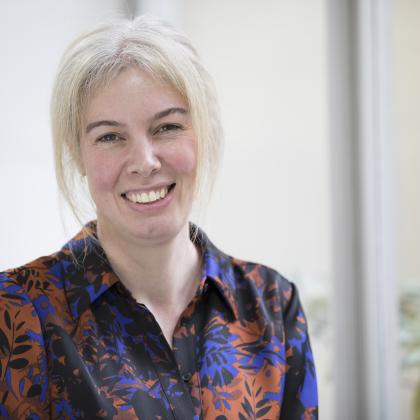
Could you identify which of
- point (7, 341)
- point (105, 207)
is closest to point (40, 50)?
point (105, 207)

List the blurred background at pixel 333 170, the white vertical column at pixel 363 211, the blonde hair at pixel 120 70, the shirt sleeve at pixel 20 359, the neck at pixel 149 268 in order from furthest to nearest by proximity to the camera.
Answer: the white vertical column at pixel 363 211 < the blurred background at pixel 333 170 < the neck at pixel 149 268 < the blonde hair at pixel 120 70 < the shirt sleeve at pixel 20 359

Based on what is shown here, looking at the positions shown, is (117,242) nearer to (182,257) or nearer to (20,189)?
(182,257)

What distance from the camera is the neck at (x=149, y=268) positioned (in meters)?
1.41

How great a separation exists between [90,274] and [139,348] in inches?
7.5

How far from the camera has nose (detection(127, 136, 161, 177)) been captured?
4.22 feet

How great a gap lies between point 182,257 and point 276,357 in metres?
0.32

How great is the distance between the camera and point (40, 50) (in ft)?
6.66

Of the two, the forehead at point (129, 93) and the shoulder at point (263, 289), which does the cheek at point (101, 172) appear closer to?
the forehead at point (129, 93)

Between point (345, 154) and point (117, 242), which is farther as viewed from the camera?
point (345, 154)

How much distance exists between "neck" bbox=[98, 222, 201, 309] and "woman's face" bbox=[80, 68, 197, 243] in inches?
2.2

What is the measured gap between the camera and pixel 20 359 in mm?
1207

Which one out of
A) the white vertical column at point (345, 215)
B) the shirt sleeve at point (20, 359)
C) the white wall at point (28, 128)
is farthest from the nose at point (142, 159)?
the white vertical column at point (345, 215)

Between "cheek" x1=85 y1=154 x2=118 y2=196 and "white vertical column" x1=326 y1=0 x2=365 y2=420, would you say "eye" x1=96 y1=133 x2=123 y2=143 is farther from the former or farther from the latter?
"white vertical column" x1=326 y1=0 x2=365 y2=420

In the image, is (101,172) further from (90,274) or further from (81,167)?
(90,274)
